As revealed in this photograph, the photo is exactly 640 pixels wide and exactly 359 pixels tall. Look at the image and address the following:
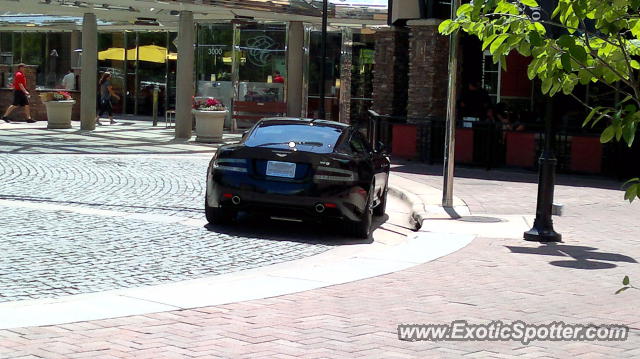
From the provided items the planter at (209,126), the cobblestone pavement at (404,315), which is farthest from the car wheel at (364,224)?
the planter at (209,126)

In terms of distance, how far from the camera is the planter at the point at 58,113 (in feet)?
105

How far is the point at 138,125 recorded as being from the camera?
35812 millimetres

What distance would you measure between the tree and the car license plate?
6629 mm

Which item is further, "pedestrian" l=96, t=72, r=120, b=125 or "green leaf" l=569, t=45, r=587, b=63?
"pedestrian" l=96, t=72, r=120, b=125

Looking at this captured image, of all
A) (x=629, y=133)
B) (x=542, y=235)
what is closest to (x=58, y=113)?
(x=542, y=235)

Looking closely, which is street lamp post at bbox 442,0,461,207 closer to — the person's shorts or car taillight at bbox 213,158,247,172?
car taillight at bbox 213,158,247,172

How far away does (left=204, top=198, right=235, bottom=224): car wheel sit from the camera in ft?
41.6

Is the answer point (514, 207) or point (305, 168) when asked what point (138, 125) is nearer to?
point (514, 207)

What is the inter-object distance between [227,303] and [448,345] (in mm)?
2065

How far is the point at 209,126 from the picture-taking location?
92.7 feet

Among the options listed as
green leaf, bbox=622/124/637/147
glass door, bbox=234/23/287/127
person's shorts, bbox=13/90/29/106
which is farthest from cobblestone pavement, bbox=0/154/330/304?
person's shorts, bbox=13/90/29/106

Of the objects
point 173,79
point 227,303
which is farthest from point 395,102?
point 227,303

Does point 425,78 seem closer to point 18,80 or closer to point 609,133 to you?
point 18,80

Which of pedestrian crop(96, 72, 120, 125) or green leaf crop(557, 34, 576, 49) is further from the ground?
green leaf crop(557, 34, 576, 49)
